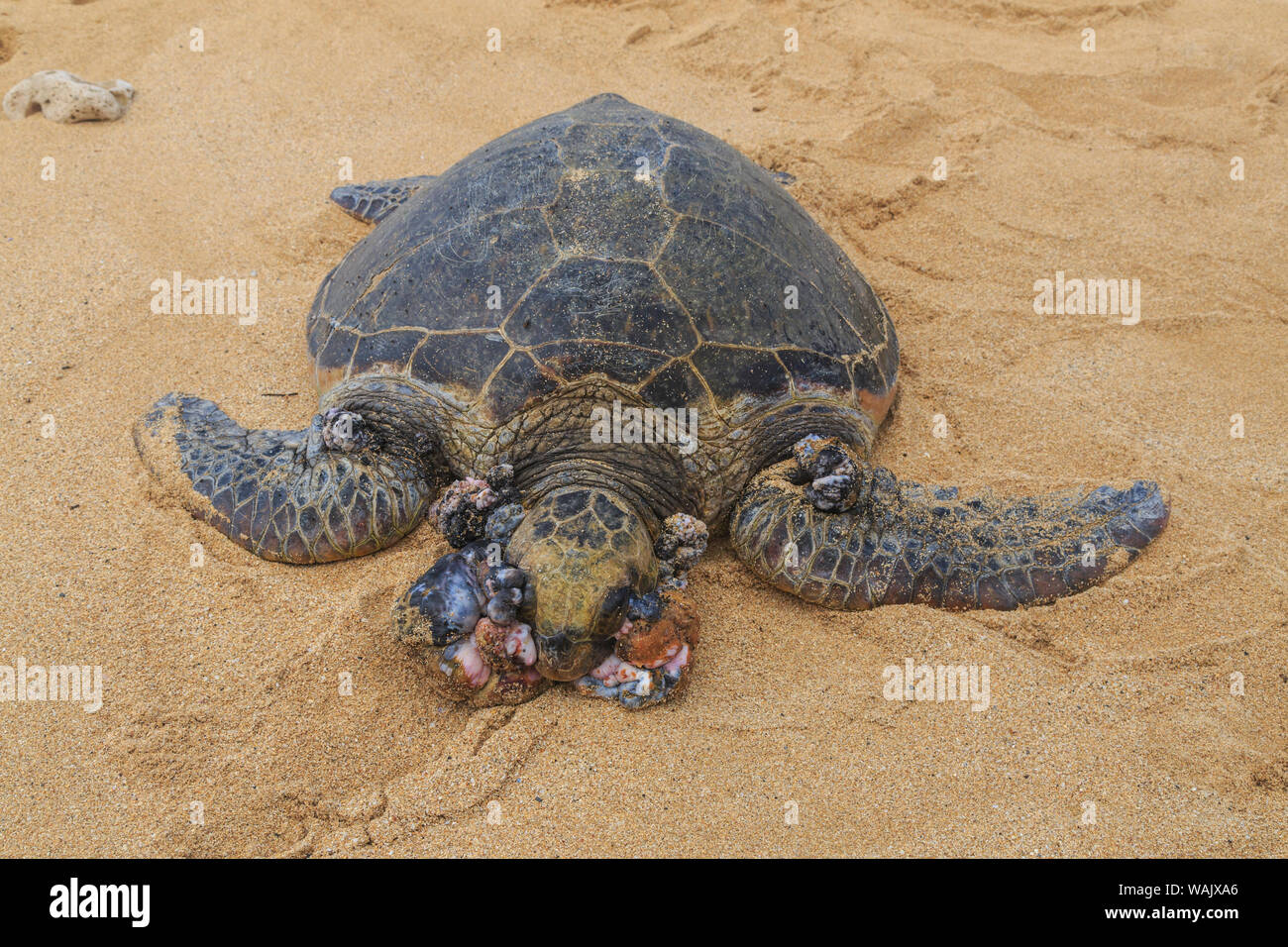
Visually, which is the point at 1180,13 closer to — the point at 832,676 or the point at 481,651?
the point at 832,676

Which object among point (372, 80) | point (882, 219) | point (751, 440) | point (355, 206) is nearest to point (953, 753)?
point (751, 440)
